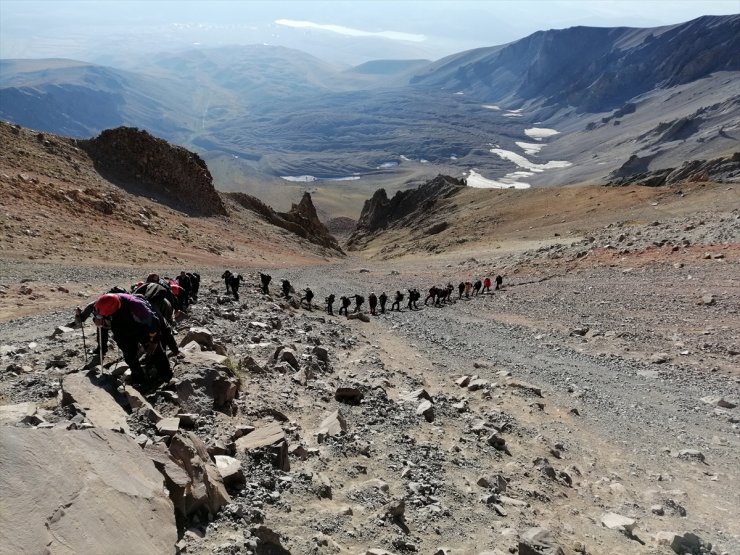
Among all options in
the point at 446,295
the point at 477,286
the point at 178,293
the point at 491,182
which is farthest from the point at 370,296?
the point at 491,182

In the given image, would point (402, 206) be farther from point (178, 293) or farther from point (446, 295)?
point (178, 293)

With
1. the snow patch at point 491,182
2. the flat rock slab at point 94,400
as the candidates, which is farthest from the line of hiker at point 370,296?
the snow patch at point 491,182

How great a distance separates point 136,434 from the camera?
701cm

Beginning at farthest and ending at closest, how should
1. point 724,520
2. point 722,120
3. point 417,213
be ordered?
point 722,120 < point 417,213 < point 724,520

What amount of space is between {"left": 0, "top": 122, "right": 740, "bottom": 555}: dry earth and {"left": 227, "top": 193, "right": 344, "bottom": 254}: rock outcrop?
26355 millimetres

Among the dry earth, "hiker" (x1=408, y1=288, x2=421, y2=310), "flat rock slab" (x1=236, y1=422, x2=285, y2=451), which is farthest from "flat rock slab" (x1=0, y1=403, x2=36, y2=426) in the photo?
"hiker" (x1=408, y1=288, x2=421, y2=310)

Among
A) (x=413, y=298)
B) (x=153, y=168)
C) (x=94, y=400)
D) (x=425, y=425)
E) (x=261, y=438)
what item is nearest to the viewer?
(x=94, y=400)

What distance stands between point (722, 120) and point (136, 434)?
579ft

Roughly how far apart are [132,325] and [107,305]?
1.56 ft

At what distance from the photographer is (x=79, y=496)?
4.98 meters

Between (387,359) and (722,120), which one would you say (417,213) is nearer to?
(387,359)

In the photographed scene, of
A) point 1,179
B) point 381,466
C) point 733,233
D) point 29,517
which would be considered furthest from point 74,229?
point 733,233

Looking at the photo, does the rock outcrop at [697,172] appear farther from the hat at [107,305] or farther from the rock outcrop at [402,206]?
the hat at [107,305]

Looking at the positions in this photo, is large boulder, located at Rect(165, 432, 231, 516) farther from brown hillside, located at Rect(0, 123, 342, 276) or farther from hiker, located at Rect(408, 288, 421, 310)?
brown hillside, located at Rect(0, 123, 342, 276)
